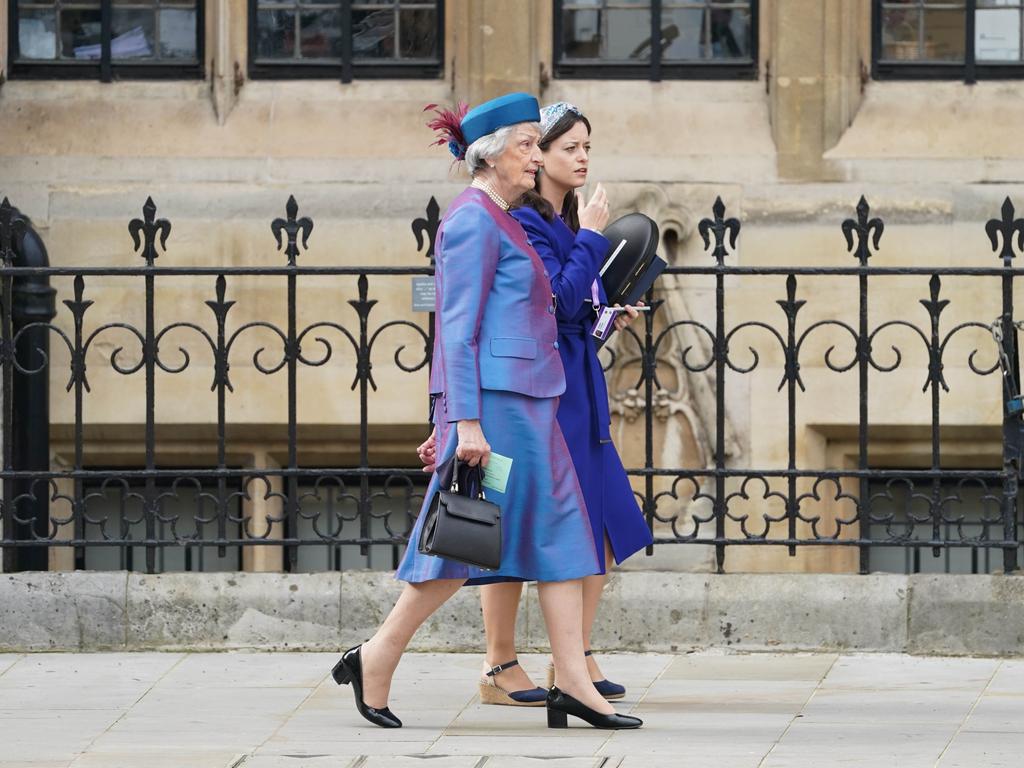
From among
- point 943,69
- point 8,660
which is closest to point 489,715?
point 8,660

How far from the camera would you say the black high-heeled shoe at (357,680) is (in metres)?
7.04

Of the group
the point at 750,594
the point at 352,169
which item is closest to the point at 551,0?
the point at 352,169

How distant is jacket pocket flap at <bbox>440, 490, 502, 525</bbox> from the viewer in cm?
662

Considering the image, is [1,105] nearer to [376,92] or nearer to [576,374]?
[376,92]

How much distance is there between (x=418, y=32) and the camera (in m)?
12.2

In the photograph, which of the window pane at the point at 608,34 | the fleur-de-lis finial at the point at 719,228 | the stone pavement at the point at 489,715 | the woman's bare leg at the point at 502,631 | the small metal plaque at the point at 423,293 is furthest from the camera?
the window pane at the point at 608,34

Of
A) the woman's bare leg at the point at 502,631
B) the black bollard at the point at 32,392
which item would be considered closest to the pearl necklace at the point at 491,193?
the woman's bare leg at the point at 502,631

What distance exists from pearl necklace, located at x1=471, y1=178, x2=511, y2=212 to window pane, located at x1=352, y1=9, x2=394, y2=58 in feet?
17.9

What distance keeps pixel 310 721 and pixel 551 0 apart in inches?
227

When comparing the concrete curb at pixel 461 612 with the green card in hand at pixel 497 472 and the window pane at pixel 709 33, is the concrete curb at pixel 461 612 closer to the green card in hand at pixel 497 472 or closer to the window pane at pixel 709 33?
the green card in hand at pixel 497 472

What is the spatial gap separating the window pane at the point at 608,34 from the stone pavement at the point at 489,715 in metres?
4.55

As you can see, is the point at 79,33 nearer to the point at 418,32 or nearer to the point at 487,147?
the point at 418,32

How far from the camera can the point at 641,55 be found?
1213 centimetres

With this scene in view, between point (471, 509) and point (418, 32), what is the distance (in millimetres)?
6014
